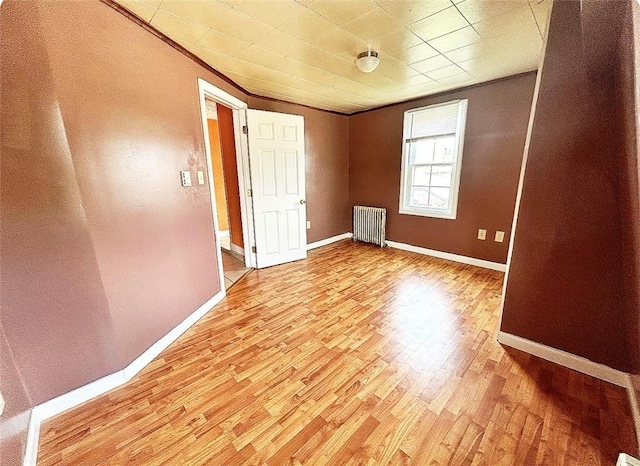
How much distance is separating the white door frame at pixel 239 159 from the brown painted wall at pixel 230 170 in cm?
24

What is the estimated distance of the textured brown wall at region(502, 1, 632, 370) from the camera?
1.31 m

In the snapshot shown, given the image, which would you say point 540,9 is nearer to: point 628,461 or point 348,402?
point 628,461

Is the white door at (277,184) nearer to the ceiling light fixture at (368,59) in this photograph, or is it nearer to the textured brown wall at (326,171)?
the textured brown wall at (326,171)

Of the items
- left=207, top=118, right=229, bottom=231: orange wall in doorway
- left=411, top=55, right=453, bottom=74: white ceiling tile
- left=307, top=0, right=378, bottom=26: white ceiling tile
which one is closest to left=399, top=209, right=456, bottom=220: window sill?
left=411, top=55, right=453, bottom=74: white ceiling tile

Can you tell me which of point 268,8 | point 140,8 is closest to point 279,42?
point 268,8

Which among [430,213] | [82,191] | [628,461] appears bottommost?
[628,461]

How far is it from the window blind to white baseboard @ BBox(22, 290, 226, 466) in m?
3.91

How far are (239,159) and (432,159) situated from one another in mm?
2789

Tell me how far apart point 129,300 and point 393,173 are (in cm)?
383

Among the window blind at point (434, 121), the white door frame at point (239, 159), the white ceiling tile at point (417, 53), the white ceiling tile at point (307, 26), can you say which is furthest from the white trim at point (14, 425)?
the window blind at point (434, 121)

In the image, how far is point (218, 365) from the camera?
1.71 metres

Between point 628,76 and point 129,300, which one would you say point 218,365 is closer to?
point 129,300

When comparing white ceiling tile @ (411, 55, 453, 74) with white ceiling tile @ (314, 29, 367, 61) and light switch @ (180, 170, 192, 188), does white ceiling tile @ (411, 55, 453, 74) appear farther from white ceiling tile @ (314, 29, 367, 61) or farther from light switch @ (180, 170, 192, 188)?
light switch @ (180, 170, 192, 188)

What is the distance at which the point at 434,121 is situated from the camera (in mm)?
3480
